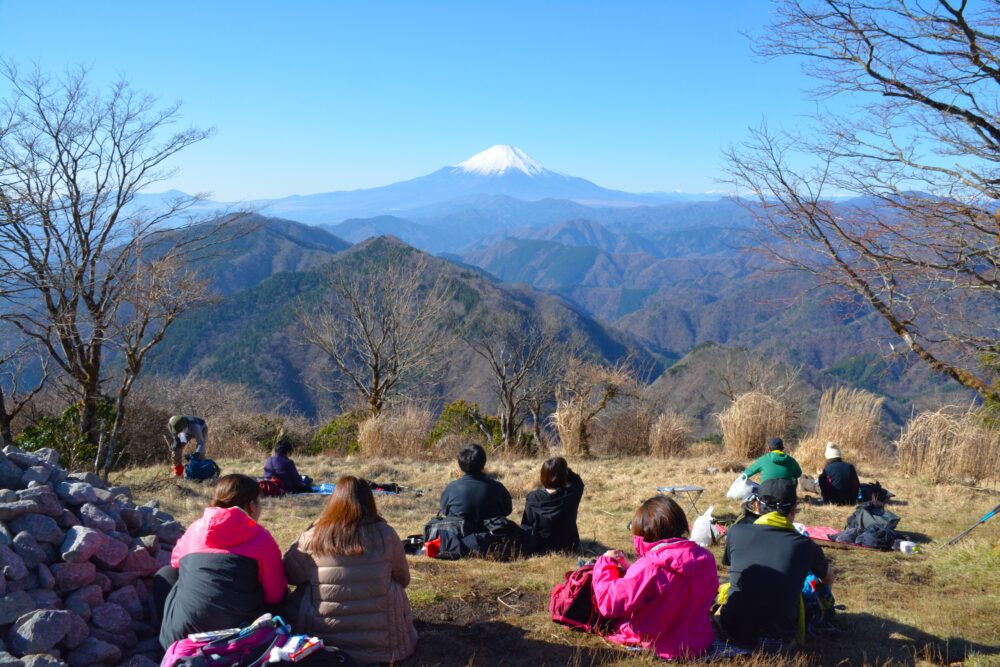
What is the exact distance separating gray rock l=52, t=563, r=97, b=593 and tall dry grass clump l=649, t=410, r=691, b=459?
10.5 meters

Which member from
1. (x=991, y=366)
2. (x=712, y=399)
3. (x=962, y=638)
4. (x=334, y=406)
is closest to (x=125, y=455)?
(x=962, y=638)

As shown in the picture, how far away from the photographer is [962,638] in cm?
423

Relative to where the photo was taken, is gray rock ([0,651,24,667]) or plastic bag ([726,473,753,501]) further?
plastic bag ([726,473,753,501])

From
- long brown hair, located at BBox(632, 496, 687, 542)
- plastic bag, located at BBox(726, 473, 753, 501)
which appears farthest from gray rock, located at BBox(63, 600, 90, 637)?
plastic bag, located at BBox(726, 473, 753, 501)

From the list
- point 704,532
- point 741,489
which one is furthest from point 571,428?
point 704,532

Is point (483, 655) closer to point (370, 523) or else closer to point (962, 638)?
point (370, 523)

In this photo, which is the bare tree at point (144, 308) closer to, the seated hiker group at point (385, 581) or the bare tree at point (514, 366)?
the seated hiker group at point (385, 581)

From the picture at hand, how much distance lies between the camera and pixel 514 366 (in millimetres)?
24203

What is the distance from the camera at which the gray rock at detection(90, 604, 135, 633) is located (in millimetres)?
3629

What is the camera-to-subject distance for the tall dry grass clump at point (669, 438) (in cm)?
1305

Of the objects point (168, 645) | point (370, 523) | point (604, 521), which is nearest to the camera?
point (168, 645)

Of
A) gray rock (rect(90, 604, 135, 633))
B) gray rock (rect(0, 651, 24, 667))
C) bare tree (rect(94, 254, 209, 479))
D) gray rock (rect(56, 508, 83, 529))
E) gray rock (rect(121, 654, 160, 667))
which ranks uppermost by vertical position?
bare tree (rect(94, 254, 209, 479))

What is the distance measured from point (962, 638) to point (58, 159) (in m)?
13.2

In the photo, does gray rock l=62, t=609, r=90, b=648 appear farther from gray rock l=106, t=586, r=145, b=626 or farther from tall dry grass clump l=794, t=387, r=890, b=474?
tall dry grass clump l=794, t=387, r=890, b=474
